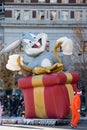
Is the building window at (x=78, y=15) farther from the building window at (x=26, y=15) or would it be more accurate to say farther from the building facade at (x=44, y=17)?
the building window at (x=26, y=15)

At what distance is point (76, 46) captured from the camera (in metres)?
46.9

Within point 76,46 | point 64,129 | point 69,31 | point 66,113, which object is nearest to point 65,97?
point 66,113

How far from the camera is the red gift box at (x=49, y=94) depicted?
61.5 feet

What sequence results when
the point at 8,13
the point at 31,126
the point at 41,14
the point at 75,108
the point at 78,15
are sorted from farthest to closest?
the point at 78,15 < the point at 41,14 < the point at 8,13 < the point at 31,126 < the point at 75,108

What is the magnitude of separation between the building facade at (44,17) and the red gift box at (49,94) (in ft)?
130

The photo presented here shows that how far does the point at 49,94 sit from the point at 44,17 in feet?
140

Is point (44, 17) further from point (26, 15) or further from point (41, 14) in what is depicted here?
point (26, 15)

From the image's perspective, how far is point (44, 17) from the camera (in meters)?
60.9

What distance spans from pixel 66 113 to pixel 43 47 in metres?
3.18

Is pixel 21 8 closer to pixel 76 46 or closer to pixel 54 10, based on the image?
pixel 54 10

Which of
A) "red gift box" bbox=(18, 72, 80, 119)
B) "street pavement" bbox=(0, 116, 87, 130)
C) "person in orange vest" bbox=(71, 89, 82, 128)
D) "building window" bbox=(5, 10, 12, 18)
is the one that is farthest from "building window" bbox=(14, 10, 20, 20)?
"person in orange vest" bbox=(71, 89, 82, 128)

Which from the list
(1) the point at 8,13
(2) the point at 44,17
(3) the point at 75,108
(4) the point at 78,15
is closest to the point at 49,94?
(3) the point at 75,108

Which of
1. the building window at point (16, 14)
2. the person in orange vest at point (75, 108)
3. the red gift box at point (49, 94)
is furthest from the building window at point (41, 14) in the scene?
the person in orange vest at point (75, 108)

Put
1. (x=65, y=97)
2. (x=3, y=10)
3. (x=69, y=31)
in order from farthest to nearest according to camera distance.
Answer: (x=3, y=10), (x=69, y=31), (x=65, y=97)
